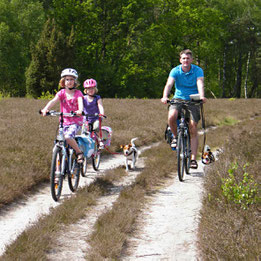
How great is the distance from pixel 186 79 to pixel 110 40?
38130 mm

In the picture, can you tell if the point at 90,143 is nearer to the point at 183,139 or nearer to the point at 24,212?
the point at 24,212

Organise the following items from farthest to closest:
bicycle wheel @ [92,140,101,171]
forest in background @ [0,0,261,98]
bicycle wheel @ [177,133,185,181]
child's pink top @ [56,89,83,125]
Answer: forest in background @ [0,0,261,98]
bicycle wheel @ [92,140,101,171]
bicycle wheel @ [177,133,185,181]
child's pink top @ [56,89,83,125]

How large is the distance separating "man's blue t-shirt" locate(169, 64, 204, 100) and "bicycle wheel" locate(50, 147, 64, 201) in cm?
292

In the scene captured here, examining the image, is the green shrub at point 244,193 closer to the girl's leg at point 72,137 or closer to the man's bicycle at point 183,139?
the man's bicycle at point 183,139

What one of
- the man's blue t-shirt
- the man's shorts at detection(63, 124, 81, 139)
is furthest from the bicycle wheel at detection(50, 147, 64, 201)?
the man's blue t-shirt

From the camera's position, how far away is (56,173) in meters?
5.91

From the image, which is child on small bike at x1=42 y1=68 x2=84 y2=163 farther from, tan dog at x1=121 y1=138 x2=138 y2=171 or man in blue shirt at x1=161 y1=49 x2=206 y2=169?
tan dog at x1=121 y1=138 x2=138 y2=171

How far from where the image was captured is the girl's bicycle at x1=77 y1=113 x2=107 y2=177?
681 cm

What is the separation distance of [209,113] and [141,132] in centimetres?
917

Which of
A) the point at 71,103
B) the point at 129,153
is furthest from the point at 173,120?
the point at 71,103

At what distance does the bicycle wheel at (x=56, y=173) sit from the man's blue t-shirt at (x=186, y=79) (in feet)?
9.57

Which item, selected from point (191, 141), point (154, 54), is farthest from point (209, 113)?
point (154, 54)

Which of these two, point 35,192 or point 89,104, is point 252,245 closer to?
point 35,192

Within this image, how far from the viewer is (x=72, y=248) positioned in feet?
13.9
